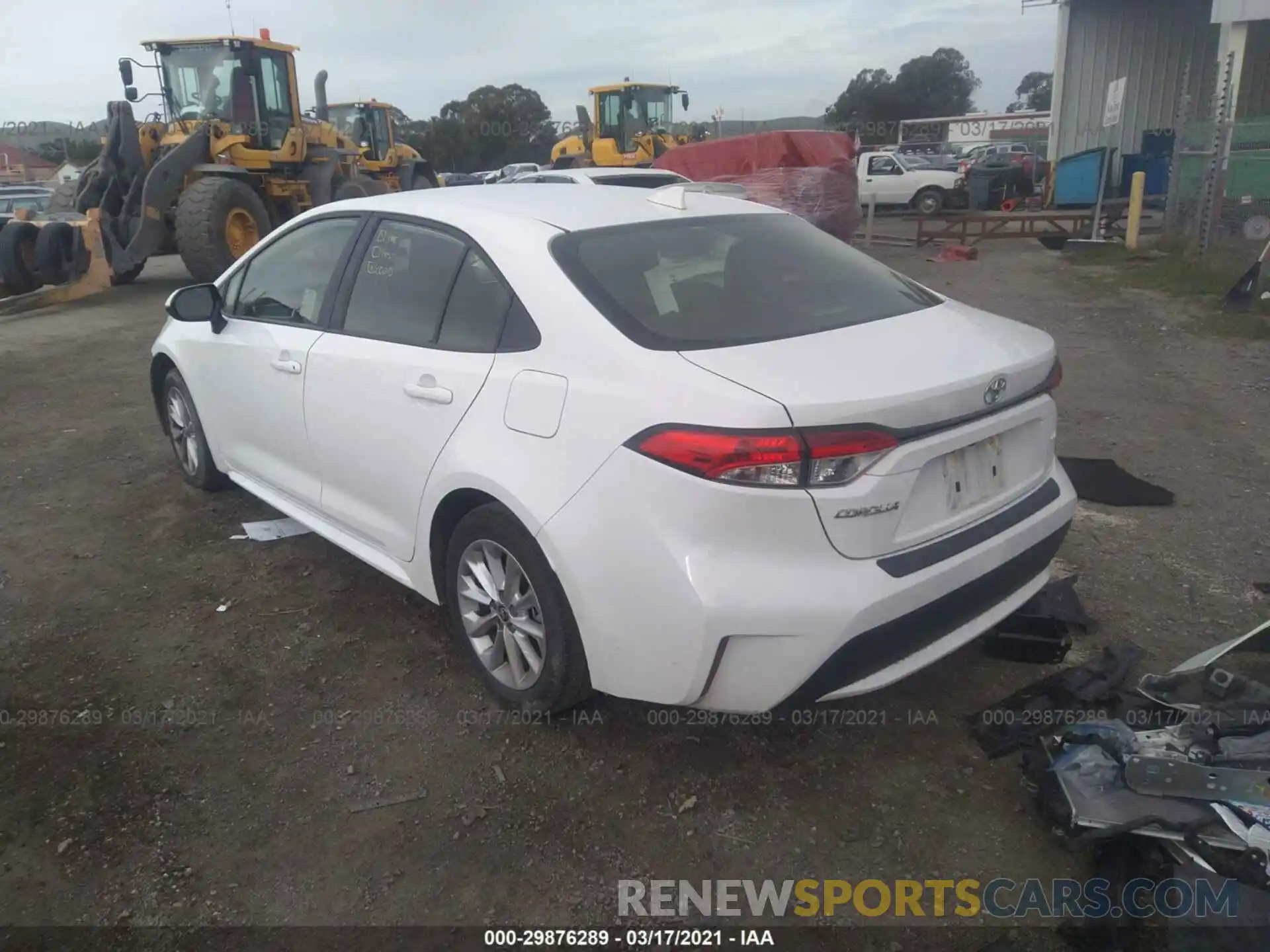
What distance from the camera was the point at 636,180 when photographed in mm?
4699

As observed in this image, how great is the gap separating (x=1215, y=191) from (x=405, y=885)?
12.7 metres

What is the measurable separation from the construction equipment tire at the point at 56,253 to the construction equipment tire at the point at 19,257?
0.35 feet

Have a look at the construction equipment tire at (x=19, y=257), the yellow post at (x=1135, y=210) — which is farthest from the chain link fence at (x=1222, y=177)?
the construction equipment tire at (x=19, y=257)

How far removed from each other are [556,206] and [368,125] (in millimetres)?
20069

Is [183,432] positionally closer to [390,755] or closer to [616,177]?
[616,177]

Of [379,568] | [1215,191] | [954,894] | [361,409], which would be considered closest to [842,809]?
[954,894]

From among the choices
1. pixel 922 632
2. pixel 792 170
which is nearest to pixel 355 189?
pixel 792 170

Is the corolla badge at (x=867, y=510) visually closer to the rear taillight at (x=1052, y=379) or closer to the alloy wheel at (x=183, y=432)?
the rear taillight at (x=1052, y=379)

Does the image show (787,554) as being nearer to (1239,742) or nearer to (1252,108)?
(1239,742)

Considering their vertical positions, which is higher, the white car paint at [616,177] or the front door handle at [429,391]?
the white car paint at [616,177]

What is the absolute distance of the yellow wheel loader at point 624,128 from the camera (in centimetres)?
2153

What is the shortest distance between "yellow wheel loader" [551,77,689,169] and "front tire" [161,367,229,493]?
1713 centimetres

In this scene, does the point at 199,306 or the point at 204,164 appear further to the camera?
the point at 204,164

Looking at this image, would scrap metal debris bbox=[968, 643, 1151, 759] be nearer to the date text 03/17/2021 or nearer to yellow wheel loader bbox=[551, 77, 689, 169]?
the date text 03/17/2021
